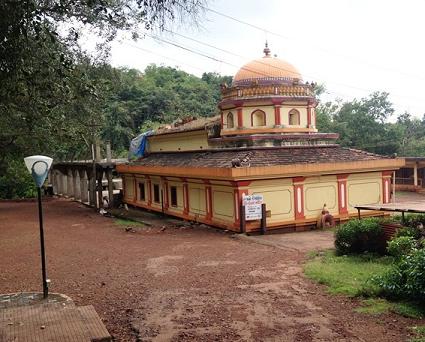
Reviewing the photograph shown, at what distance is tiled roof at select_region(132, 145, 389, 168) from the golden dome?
3.42 meters

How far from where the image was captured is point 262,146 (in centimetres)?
1942

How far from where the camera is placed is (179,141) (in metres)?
25.5

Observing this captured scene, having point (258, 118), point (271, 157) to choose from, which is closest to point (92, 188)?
point (258, 118)

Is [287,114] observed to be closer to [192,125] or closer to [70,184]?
[192,125]

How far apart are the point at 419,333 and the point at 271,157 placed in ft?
38.9

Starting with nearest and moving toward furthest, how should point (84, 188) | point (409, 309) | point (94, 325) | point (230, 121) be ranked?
point (94, 325) < point (409, 309) < point (230, 121) < point (84, 188)

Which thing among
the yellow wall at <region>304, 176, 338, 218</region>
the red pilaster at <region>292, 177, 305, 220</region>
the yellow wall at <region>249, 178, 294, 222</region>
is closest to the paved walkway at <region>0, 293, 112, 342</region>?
the yellow wall at <region>249, 178, 294, 222</region>

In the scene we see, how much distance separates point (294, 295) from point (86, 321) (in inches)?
153

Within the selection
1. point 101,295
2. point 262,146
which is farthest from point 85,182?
point 101,295

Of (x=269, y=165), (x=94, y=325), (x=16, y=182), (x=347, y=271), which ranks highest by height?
(x=269, y=165)

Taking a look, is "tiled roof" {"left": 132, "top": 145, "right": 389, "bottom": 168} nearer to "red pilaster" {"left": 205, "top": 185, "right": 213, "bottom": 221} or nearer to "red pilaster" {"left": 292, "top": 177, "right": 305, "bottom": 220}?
"red pilaster" {"left": 292, "top": 177, "right": 305, "bottom": 220}

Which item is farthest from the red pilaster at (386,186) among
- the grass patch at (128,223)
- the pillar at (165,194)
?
the grass patch at (128,223)

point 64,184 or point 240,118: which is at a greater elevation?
point 240,118

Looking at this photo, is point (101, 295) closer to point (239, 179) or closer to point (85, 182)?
point (239, 179)
